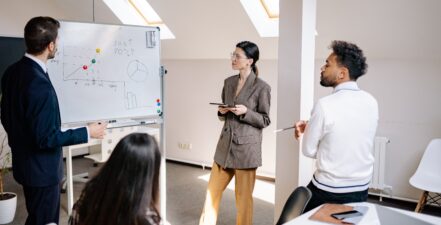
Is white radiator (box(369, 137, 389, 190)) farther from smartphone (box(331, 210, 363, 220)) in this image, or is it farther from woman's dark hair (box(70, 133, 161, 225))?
woman's dark hair (box(70, 133, 161, 225))

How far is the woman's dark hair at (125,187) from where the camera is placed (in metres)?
1.16

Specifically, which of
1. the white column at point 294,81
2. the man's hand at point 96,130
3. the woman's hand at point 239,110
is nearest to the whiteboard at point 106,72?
the man's hand at point 96,130

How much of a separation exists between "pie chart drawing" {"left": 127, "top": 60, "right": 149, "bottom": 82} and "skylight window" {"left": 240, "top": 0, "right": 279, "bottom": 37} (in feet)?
4.54

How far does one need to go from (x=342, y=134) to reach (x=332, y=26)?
2.04m

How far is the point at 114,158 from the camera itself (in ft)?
3.90

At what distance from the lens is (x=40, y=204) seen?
86.9 inches

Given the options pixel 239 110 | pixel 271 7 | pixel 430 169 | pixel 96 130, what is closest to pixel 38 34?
pixel 96 130

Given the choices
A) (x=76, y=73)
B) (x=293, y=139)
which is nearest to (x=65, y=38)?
(x=76, y=73)

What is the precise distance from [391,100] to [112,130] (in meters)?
2.58

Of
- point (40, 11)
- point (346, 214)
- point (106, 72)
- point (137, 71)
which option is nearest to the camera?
point (346, 214)

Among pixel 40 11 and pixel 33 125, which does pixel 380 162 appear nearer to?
pixel 33 125

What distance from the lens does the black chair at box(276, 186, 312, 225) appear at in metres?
1.80

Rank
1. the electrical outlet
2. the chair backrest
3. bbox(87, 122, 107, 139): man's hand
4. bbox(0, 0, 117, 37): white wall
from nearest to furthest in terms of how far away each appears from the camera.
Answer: bbox(87, 122, 107, 139): man's hand < the chair backrest < bbox(0, 0, 117, 37): white wall < the electrical outlet

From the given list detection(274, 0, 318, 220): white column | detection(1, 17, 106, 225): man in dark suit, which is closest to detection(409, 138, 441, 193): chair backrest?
detection(274, 0, 318, 220): white column
